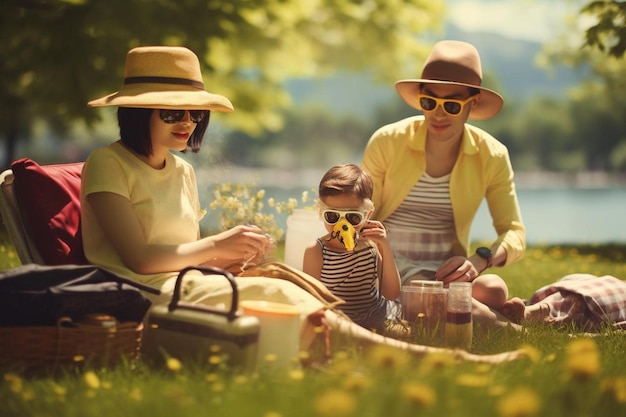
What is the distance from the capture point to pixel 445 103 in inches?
173

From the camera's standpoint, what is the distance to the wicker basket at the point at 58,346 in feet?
9.87

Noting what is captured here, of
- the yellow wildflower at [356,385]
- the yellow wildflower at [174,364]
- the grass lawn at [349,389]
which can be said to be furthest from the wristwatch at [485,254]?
the yellow wildflower at [356,385]

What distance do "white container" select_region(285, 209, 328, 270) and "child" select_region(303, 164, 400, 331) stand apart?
435mm

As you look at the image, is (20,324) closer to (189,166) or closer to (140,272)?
(140,272)

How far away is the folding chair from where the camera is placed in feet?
11.9

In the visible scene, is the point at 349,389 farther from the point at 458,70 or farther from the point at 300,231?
the point at 458,70

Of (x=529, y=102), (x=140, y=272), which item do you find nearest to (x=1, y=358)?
(x=140, y=272)

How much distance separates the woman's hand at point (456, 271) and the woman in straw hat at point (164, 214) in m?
0.94

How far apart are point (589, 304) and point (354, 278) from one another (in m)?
1.39

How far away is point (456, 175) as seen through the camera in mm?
4617

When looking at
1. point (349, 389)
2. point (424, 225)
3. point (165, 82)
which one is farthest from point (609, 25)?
point (349, 389)

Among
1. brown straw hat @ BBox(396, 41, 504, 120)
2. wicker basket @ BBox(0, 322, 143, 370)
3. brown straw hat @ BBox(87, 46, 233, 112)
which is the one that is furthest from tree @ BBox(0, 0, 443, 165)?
wicker basket @ BBox(0, 322, 143, 370)

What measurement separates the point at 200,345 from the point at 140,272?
604mm

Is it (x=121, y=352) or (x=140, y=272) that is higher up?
(x=140, y=272)
